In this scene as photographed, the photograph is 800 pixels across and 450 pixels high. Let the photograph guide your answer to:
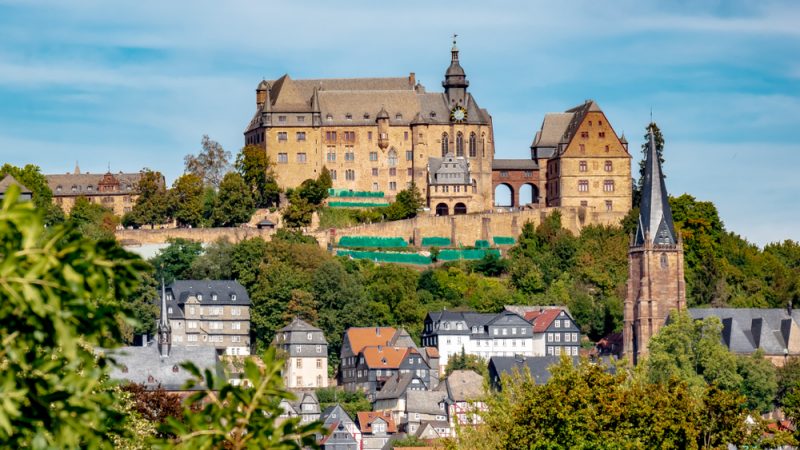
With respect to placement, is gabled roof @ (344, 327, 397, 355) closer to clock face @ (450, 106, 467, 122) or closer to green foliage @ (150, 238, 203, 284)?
green foliage @ (150, 238, 203, 284)

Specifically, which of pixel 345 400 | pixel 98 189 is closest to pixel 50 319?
pixel 345 400

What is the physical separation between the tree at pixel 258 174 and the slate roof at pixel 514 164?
12.3 meters

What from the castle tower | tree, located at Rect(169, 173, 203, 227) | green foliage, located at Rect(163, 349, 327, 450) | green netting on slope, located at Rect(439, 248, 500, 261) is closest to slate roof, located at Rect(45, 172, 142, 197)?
tree, located at Rect(169, 173, 203, 227)

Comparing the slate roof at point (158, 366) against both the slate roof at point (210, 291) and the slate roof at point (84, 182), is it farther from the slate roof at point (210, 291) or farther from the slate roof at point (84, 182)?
the slate roof at point (84, 182)

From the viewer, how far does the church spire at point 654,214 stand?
100188mm

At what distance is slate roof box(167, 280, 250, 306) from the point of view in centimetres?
10219

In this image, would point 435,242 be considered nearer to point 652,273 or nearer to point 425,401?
point 425,401

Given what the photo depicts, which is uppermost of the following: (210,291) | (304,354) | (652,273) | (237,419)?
(237,419)

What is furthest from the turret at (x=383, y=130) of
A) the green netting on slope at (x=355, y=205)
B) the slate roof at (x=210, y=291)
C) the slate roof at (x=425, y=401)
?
the slate roof at (x=425, y=401)

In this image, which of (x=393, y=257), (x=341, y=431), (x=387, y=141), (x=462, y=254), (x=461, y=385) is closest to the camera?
(x=341, y=431)

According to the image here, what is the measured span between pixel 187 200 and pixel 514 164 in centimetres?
2257

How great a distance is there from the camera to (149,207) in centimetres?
11512

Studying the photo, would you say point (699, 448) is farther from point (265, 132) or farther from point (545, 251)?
point (265, 132)

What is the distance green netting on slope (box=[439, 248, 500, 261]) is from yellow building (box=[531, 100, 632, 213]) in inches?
301
